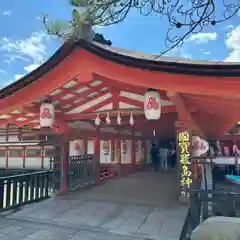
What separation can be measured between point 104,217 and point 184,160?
109 inches

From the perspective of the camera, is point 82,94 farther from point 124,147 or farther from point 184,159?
point 124,147

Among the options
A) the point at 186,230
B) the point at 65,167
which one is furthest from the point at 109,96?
the point at 186,230

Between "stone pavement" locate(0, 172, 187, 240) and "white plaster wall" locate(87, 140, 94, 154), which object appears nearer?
"stone pavement" locate(0, 172, 187, 240)

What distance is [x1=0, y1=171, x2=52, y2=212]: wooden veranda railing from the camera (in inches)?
249

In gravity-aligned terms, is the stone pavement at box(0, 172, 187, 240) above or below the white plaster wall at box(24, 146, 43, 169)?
below

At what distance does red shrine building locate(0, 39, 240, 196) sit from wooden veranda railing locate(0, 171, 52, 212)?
3.59 feet

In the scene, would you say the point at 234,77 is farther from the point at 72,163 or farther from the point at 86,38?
the point at 72,163

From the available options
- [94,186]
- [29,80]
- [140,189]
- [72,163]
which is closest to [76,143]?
[72,163]

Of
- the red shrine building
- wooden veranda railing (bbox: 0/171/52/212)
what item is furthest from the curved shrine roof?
wooden veranda railing (bbox: 0/171/52/212)

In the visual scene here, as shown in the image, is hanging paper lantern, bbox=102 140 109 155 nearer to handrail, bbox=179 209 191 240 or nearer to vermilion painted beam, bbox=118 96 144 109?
vermilion painted beam, bbox=118 96 144 109

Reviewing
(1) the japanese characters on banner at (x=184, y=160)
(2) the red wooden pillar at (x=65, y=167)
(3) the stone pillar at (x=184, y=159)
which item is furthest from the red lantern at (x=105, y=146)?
(1) the japanese characters on banner at (x=184, y=160)

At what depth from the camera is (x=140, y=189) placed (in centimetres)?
900

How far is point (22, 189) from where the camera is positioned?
6.74 metres

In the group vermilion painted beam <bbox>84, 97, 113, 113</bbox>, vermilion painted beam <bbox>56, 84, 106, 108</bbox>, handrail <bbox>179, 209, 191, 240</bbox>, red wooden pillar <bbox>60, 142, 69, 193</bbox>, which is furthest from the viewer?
red wooden pillar <bbox>60, 142, 69, 193</bbox>
